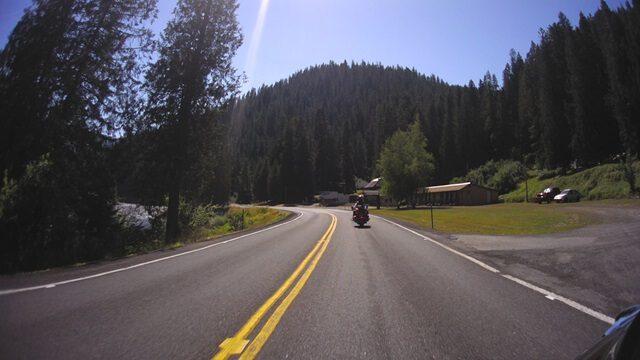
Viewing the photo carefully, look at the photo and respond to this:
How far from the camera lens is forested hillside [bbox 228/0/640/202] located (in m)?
49.7

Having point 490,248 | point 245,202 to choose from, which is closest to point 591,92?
point 490,248

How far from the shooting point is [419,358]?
3.44 meters

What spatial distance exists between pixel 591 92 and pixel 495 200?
23085mm

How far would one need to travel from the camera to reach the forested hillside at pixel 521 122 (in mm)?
49684

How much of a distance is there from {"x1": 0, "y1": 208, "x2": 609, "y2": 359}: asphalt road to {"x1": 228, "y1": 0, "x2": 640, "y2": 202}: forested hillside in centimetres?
1722

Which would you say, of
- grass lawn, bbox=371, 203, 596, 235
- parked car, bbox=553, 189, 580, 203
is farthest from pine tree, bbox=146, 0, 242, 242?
parked car, bbox=553, 189, 580, 203

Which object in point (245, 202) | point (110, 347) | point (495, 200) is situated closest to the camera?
point (110, 347)

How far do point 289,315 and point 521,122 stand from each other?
92930mm

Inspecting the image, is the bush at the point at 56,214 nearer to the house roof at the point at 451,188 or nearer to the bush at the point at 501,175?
the house roof at the point at 451,188

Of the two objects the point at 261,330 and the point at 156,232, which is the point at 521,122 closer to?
the point at 156,232

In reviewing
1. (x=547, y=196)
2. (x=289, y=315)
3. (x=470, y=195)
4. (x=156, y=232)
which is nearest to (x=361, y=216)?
(x=156, y=232)

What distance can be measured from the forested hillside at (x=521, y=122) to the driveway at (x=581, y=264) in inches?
708

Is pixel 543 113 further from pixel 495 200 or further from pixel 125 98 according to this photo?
pixel 125 98

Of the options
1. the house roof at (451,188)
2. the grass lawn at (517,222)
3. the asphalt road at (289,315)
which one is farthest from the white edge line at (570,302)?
Answer: the house roof at (451,188)
